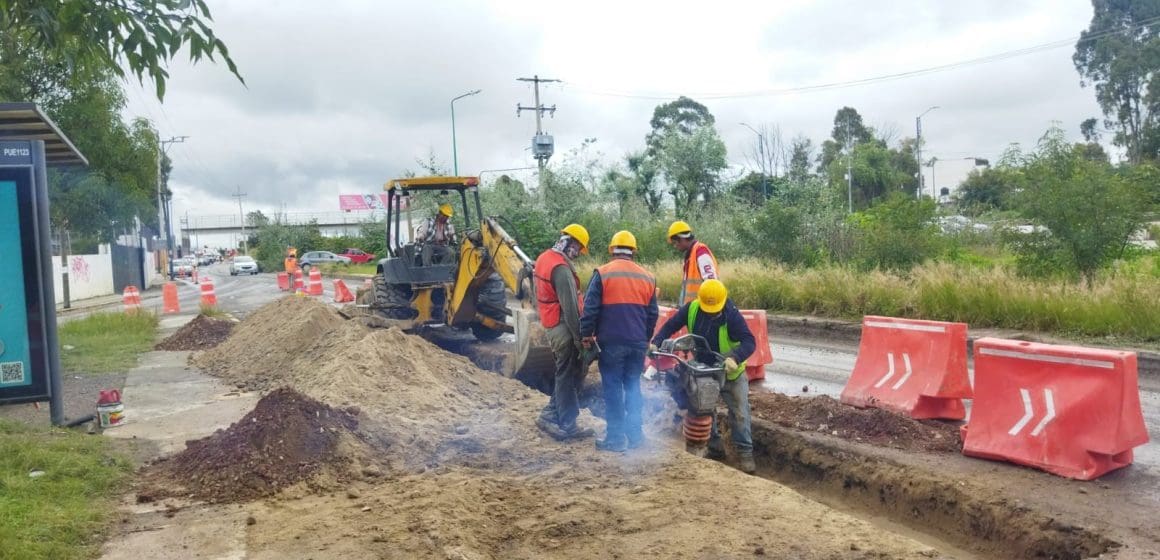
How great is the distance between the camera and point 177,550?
5156mm

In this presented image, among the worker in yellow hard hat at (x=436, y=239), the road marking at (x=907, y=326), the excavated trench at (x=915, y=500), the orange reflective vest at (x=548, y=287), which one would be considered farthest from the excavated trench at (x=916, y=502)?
the worker in yellow hard hat at (x=436, y=239)

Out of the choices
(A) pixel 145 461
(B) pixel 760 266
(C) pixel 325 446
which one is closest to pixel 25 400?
(A) pixel 145 461

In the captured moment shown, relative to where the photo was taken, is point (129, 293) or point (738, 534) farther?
point (129, 293)

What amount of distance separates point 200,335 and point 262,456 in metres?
11.2

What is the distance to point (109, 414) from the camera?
8.43 meters

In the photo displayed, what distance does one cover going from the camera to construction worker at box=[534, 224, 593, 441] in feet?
23.8

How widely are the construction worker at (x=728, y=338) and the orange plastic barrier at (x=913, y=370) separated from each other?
1771mm

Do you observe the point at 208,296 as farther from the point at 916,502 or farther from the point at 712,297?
the point at 916,502

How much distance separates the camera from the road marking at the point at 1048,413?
21.2 feet

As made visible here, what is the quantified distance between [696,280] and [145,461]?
516 centimetres

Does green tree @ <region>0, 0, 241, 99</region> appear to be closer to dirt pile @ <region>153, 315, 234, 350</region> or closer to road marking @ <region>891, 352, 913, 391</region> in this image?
road marking @ <region>891, 352, 913, 391</region>

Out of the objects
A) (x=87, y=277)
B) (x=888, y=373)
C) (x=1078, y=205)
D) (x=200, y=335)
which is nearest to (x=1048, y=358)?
(x=888, y=373)

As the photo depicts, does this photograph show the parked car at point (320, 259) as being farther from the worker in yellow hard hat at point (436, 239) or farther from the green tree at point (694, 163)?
the worker in yellow hard hat at point (436, 239)

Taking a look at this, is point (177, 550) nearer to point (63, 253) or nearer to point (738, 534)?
point (738, 534)
